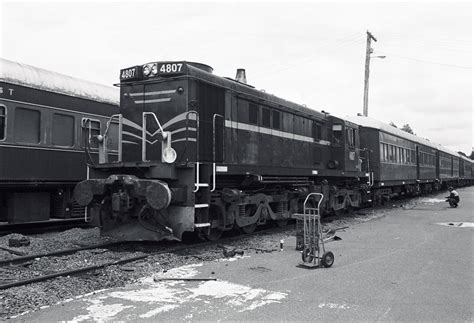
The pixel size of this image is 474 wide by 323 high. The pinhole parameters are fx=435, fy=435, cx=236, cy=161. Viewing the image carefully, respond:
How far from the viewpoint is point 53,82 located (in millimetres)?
11164

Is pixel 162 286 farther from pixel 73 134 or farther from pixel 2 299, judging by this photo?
pixel 73 134

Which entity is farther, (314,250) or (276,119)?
(276,119)

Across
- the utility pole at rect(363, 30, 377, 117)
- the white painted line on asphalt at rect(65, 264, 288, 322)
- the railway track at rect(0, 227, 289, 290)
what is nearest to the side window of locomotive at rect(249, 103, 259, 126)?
the railway track at rect(0, 227, 289, 290)

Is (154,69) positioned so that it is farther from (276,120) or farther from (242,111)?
(276,120)

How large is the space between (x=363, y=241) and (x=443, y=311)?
16.0ft

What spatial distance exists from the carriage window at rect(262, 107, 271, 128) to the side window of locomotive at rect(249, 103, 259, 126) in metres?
0.32

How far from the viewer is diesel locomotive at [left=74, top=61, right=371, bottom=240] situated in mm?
8258

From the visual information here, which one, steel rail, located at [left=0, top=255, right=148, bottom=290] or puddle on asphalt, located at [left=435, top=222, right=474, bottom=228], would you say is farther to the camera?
puddle on asphalt, located at [left=435, top=222, right=474, bottom=228]

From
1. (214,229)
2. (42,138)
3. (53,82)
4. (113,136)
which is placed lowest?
(214,229)

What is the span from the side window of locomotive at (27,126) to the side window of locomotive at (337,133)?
9.37 meters

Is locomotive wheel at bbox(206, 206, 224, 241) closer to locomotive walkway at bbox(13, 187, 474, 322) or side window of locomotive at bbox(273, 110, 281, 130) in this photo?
locomotive walkway at bbox(13, 187, 474, 322)

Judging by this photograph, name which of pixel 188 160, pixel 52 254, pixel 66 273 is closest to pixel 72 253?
pixel 52 254

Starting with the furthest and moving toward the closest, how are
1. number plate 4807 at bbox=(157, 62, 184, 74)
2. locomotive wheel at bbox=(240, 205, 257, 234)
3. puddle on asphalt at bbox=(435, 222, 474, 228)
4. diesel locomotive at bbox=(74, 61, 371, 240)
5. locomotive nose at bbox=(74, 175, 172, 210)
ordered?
puddle on asphalt at bbox=(435, 222, 474, 228)
locomotive wheel at bbox=(240, 205, 257, 234)
number plate 4807 at bbox=(157, 62, 184, 74)
diesel locomotive at bbox=(74, 61, 371, 240)
locomotive nose at bbox=(74, 175, 172, 210)

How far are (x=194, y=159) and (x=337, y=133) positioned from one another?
7811 mm
